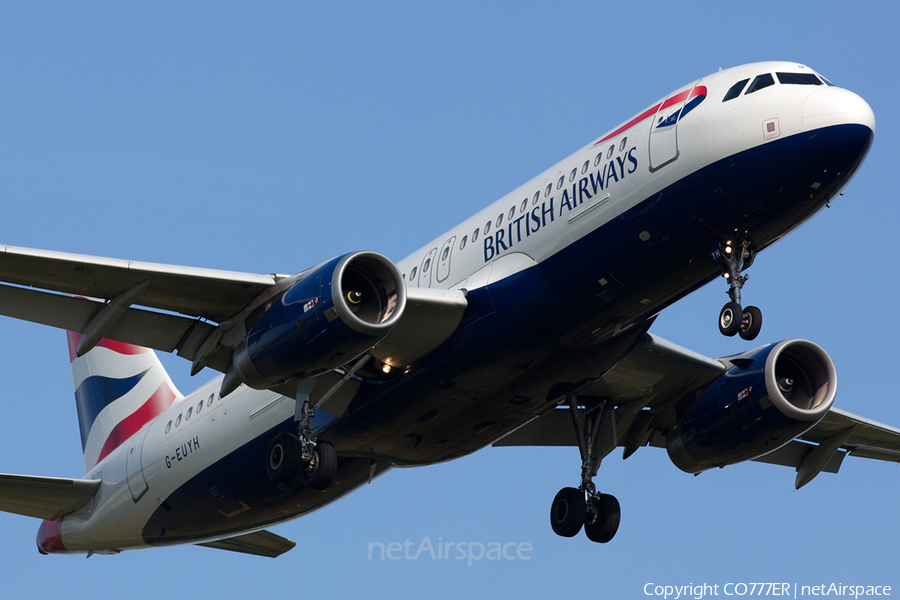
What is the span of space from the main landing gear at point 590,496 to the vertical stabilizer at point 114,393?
32.7 feet

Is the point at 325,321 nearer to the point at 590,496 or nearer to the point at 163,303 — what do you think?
the point at 163,303

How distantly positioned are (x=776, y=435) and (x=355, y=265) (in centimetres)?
976

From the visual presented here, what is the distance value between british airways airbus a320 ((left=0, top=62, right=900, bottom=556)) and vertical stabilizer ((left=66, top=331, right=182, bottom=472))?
9.10 ft

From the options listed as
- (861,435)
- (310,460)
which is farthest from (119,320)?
(861,435)

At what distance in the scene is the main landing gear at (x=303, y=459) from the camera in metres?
20.5

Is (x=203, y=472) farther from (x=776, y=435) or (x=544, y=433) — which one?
(x=776, y=435)

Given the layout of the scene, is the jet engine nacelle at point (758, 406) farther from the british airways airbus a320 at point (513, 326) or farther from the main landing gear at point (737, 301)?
the main landing gear at point (737, 301)

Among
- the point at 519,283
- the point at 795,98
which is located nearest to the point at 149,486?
the point at 519,283

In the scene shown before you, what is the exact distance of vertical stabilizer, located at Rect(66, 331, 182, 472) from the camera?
28516 mm

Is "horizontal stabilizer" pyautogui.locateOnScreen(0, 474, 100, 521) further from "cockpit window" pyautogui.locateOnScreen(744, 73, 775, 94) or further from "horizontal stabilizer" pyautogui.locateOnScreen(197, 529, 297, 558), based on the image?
"cockpit window" pyautogui.locateOnScreen(744, 73, 775, 94)

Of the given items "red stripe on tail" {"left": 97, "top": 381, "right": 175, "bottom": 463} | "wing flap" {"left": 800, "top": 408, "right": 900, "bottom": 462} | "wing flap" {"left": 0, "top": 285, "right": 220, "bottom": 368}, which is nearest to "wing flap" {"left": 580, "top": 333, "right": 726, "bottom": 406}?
"wing flap" {"left": 800, "top": 408, "right": 900, "bottom": 462}

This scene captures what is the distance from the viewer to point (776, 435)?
2364 cm

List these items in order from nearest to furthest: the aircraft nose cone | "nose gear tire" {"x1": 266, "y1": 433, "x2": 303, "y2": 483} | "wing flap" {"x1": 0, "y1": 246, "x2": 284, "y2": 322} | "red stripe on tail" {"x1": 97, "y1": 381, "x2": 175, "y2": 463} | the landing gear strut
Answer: the aircraft nose cone → "wing flap" {"x1": 0, "y1": 246, "x2": 284, "y2": 322} → "nose gear tire" {"x1": 266, "y1": 433, "x2": 303, "y2": 483} → the landing gear strut → "red stripe on tail" {"x1": 97, "y1": 381, "x2": 175, "y2": 463}

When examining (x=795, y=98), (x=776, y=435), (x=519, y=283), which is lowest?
(x=776, y=435)
